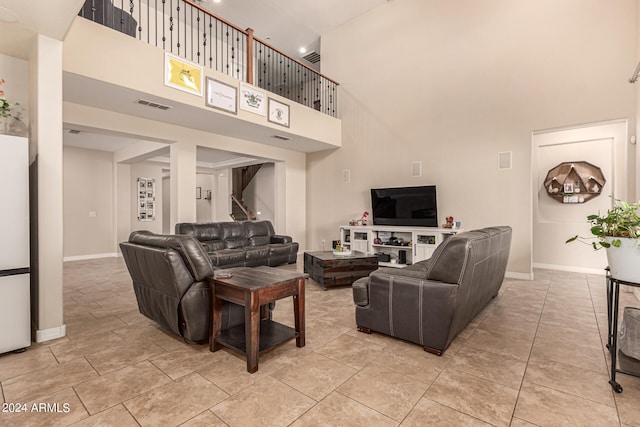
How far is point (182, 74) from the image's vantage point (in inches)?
167

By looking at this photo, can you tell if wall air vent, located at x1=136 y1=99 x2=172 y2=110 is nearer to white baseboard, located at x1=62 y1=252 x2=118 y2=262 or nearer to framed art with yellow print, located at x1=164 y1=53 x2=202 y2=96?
framed art with yellow print, located at x1=164 y1=53 x2=202 y2=96

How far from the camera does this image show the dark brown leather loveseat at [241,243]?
17.2 ft

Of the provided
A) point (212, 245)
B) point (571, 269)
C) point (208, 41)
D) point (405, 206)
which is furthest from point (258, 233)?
point (571, 269)

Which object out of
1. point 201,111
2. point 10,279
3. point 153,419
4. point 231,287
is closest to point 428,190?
point 201,111

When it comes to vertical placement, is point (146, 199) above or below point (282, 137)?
below

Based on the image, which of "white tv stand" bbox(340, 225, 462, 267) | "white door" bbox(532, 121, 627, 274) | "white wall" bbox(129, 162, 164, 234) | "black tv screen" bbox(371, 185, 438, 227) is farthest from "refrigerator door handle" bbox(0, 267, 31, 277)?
"white door" bbox(532, 121, 627, 274)

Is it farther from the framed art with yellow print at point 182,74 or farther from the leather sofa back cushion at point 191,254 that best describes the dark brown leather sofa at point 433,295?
the framed art with yellow print at point 182,74

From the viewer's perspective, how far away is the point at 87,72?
3.43 metres

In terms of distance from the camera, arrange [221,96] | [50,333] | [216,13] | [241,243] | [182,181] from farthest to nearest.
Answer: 1. [216,13]
2. [241,243]
3. [182,181]
4. [221,96]
5. [50,333]

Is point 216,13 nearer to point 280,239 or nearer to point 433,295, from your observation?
point 280,239

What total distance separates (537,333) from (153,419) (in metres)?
3.04

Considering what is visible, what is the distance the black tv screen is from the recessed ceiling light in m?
5.37

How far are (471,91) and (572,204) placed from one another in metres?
2.80

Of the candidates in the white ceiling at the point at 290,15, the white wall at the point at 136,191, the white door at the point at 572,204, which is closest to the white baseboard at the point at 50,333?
the white wall at the point at 136,191
